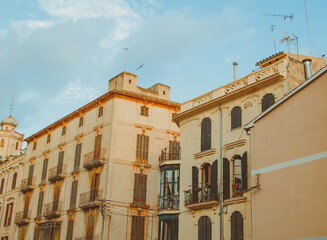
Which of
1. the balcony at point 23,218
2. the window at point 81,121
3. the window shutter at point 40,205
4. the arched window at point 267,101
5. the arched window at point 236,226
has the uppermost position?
the window at point 81,121

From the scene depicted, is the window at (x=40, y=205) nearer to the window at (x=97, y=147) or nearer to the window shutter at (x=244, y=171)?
the window at (x=97, y=147)

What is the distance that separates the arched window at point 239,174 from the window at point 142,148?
12.0m

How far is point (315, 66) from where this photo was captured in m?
31.0

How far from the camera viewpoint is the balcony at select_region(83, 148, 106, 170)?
36312mm

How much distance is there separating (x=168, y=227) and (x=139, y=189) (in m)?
5.97

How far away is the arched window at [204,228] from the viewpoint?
27.1m

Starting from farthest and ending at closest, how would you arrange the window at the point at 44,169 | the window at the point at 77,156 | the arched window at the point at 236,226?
the window at the point at 44,169, the window at the point at 77,156, the arched window at the point at 236,226

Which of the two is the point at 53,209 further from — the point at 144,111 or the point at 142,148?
the point at 144,111

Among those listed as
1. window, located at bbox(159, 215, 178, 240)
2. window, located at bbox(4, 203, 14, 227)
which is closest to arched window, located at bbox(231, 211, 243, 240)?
window, located at bbox(159, 215, 178, 240)

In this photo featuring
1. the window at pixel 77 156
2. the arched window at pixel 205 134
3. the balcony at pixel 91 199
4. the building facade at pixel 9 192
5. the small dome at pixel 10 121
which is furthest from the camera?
the small dome at pixel 10 121

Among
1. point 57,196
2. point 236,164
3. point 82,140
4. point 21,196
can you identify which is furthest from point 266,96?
point 21,196

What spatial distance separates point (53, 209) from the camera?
41.2 m

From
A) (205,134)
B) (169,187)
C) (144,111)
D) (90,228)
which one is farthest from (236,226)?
(144,111)

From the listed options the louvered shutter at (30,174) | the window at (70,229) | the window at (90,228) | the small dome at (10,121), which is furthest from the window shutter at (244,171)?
the small dome at (10,121)
